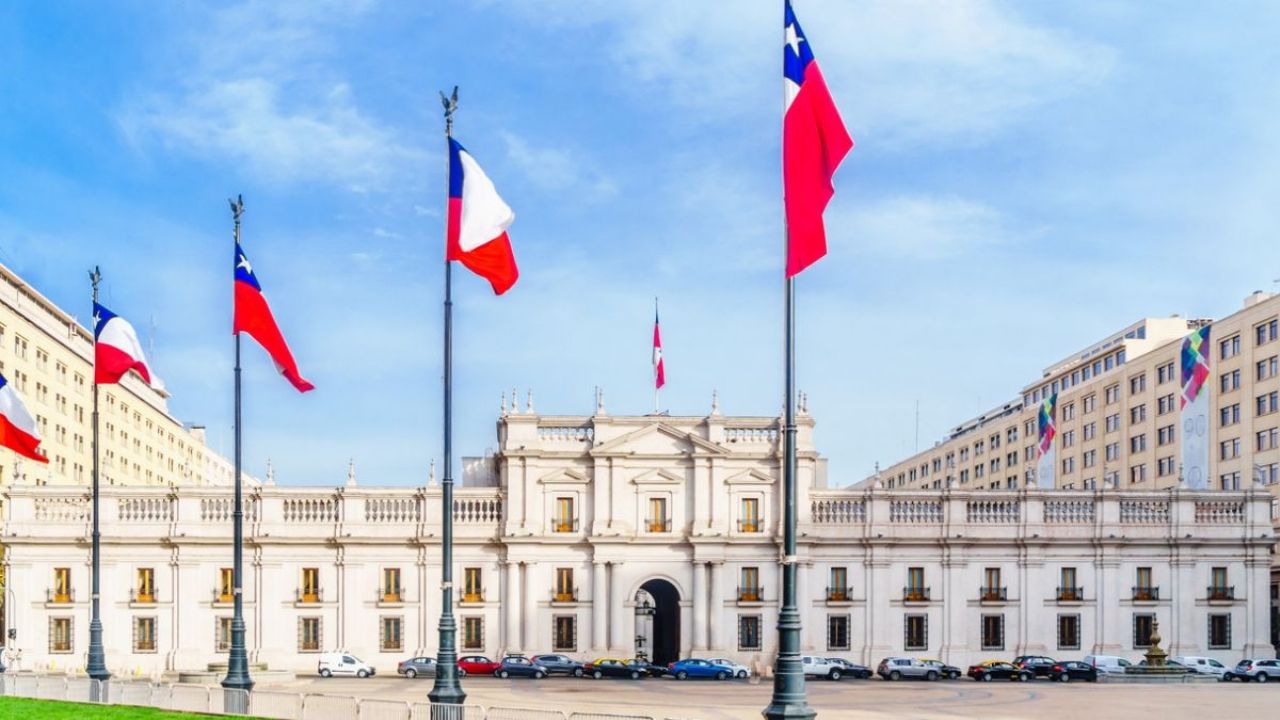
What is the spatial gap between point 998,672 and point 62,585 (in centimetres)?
4774

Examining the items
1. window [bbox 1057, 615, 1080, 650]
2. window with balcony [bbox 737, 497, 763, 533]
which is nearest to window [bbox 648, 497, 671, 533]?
window with balcony [bbox 737, 497, 763, 533]

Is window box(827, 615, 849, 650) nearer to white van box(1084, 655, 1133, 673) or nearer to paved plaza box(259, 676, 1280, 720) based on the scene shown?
paved plaza box(259, 676, 1280, 720)

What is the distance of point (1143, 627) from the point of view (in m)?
Answer: 82.7

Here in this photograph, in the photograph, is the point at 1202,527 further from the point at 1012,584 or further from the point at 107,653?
the point at 107,653

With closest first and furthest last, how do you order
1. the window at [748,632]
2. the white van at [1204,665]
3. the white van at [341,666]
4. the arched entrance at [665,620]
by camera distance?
the white van at [1204,665]
the white van at [341,666]
the window at [748,632]
the arched entrance at [665,620]

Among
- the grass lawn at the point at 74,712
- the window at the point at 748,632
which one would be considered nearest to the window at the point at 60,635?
the window at the point at 748,632

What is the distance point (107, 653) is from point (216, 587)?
628cm

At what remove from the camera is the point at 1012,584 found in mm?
82562

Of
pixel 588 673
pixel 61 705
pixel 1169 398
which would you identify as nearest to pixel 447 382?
pixel 61 705

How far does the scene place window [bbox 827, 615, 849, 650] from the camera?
81875mm

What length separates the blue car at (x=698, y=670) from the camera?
241 feet

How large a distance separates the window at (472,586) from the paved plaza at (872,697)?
30.7ft

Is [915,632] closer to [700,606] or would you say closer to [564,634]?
[700,606]

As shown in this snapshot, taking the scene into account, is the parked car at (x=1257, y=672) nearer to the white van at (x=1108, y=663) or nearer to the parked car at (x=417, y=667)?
the white van at (x=1108, y=663)
